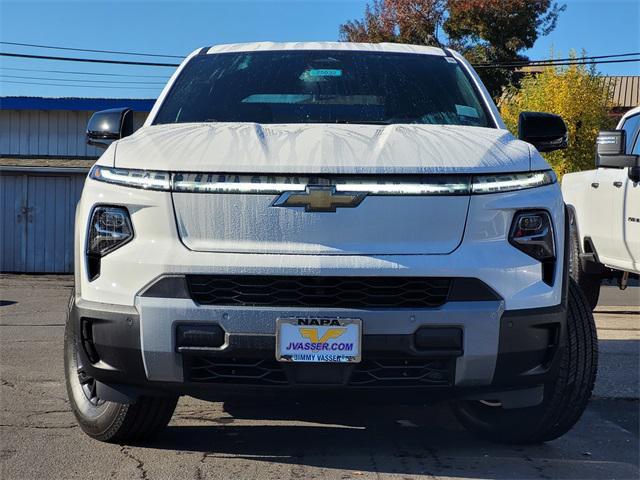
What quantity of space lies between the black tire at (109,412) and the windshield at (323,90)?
4.23 ft

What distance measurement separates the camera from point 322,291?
3371 mm

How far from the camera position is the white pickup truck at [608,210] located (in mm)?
7266

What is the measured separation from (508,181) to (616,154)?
4.06 meters

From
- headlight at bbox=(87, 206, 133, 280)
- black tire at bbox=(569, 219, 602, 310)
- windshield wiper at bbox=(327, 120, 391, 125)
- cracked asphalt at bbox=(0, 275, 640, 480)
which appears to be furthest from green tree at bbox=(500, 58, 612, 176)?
headlight at bbox=(87, 206, 133, 280)

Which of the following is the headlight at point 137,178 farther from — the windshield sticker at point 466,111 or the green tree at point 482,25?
the green tree at point 482,25

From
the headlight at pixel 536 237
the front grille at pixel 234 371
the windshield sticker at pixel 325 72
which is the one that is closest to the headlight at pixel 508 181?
the headlight at pixel 536 237

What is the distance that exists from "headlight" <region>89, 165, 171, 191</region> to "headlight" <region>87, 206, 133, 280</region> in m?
0.12

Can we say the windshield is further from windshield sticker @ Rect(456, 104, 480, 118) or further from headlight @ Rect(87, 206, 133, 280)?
headlight @ Rect(87, 206, 133, 280)

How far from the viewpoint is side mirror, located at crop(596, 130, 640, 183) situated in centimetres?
714

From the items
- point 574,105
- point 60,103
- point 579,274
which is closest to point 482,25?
point 574,105

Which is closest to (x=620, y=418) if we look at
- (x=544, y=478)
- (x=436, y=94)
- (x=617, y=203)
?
(x=544, y=478)

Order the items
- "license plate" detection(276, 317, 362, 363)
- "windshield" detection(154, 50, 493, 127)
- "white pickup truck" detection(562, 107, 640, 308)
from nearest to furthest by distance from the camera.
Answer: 1. "license plate" detection(276, 317, 362, 363)
2. "windshield" detection(154, 50, 493, 127)
3. "white pickup truck" detection(562, 107, 640, 308)

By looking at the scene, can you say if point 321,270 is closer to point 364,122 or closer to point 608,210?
point 364,122

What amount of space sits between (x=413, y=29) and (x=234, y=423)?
99.1ft
